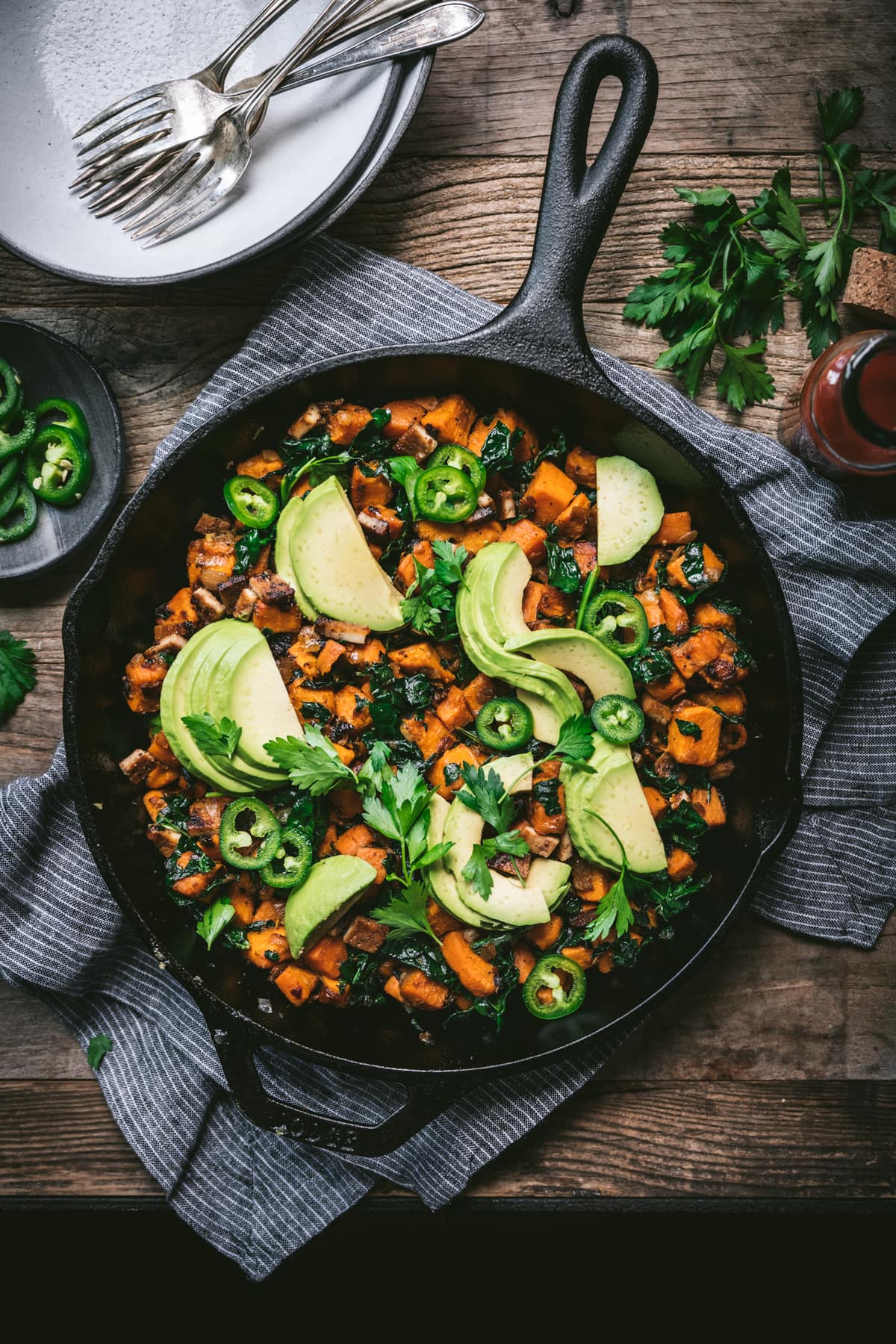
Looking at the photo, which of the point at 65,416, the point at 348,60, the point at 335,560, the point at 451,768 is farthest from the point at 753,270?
the point at 65,416

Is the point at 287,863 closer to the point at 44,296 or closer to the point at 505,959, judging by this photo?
the point at 505,959

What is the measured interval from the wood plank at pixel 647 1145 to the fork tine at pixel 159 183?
10.3 ft

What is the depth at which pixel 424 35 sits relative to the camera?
9.65 feet

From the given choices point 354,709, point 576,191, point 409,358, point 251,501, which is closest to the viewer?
point 576,191

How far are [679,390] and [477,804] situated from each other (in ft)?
5.60

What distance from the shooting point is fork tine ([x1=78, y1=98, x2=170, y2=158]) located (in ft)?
9.98

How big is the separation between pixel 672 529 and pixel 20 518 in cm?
234

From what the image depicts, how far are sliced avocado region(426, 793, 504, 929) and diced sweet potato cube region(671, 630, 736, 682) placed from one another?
2.85 ft

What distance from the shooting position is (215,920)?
3035mm

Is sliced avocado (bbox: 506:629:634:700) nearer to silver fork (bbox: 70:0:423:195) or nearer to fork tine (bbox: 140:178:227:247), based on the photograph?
fork tine (bbox: 140:178:227:247)

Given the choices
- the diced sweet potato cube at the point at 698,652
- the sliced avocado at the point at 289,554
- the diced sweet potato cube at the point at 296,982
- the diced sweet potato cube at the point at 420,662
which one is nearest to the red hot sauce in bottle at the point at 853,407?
the diced sweet potato cube at the point at 698,652

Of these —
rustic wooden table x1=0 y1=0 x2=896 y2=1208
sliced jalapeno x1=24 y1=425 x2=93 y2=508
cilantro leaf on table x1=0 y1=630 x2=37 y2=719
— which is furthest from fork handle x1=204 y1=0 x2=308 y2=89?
cilantro leaf on table x1=0 y1=630 x2=37 y2=719

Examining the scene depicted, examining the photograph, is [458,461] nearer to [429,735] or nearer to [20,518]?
[429,735]

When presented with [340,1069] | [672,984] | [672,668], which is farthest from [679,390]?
[340,1069]
